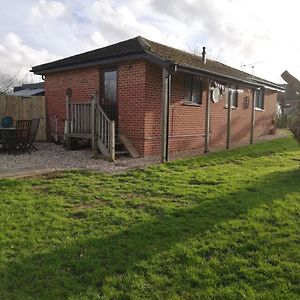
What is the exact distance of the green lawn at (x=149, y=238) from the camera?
3.24 metres

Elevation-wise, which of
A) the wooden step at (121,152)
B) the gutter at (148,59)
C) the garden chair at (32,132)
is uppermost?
the gutter at (148,59)

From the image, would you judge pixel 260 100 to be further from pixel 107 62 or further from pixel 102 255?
pixel 102 255

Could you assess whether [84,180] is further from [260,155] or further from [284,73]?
A: [260,155]

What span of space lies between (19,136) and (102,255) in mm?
8047

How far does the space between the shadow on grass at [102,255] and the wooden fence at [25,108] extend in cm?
1012

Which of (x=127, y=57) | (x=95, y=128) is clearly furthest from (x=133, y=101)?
(x=95, y=128)

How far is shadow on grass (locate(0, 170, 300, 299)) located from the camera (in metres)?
3.24

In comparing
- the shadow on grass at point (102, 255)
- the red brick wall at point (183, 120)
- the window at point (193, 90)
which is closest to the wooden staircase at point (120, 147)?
the red brick wall at point (183, 120)

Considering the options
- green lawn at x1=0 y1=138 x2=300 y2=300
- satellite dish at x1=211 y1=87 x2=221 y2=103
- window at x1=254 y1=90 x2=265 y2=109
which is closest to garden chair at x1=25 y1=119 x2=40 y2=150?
green lawn at x1=0 y1=138 x2=300 y2=300

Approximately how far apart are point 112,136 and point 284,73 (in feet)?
15.0

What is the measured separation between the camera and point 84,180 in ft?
23.6

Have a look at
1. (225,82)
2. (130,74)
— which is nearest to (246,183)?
(130,74)

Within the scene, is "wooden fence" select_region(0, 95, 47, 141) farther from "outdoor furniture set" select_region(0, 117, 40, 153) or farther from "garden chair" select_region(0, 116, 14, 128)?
"outdoor furniture set" select_region(0, 117, 40, 153)

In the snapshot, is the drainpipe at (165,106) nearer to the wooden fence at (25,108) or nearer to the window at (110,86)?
the window at (110,86)
